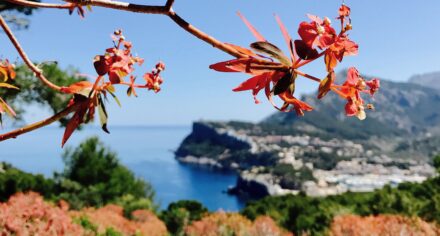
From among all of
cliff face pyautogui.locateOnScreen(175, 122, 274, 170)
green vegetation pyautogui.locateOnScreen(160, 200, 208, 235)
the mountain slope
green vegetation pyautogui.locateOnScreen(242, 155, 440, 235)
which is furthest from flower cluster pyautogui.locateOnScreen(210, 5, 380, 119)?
the mountain slope

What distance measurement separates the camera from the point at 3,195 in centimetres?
1239

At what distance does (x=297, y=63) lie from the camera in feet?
1.71

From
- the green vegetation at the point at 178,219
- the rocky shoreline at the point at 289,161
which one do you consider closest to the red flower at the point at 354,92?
the green vegetation at the point at 178,219

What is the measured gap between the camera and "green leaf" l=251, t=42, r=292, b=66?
Answer: 503mm

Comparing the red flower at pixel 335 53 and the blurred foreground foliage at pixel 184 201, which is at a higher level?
the blurred foreground foliage at pixel 184 201

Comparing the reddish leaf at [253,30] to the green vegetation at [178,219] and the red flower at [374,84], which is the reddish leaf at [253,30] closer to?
the red flower at [374,84]

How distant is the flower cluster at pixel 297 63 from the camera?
50 centimetres

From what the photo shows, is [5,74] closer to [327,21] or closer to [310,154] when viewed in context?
[327,21]

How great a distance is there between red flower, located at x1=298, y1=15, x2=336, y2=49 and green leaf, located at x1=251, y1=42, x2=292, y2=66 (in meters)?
0.03

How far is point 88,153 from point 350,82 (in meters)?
16.9

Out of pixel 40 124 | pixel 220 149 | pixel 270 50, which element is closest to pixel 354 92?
pixel 270 50

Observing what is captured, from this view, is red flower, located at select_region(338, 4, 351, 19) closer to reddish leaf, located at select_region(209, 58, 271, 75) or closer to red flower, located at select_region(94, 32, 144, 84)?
reddish leaf, located at select_region(209, 58, 271, 75)

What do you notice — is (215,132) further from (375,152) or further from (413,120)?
(413,120)

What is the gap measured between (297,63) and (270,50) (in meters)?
0.04
